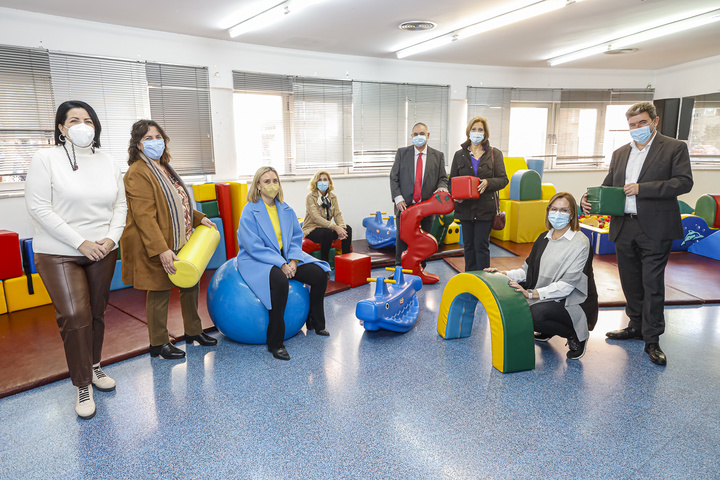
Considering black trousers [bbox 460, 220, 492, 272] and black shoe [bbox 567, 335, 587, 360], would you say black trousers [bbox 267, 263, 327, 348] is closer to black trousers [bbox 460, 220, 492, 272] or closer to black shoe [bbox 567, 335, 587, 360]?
black trousers [bbox 460, 220, 492, 272]

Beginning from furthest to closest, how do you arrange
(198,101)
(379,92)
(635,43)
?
(379,92) < (635,43) < (198,101)

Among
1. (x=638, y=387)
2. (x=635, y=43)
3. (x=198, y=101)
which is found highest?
(x=635, y=43)

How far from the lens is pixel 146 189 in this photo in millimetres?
3059

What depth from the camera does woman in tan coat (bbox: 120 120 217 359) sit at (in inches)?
120

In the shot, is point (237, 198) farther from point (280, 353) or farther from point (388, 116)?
point (388, 116)

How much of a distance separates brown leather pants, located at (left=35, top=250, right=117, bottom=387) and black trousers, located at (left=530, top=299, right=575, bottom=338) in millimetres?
2814

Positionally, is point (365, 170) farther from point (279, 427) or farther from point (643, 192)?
point (279, 427)

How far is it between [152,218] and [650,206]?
3426mm

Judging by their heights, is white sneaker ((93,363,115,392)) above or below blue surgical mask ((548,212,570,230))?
below

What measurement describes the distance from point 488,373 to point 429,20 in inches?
162

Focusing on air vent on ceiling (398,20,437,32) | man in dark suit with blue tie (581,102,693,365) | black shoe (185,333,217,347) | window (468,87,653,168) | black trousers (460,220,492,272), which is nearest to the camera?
man in dark suit with blue tie (581,102,693,365)

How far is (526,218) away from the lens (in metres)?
7.18

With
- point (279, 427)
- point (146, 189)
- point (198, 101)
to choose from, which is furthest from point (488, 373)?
point (198, 101)

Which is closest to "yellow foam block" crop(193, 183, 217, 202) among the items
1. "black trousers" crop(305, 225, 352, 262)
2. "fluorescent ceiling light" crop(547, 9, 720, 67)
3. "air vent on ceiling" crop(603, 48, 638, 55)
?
"black trousers" crop(305, 225, 352, 262)
